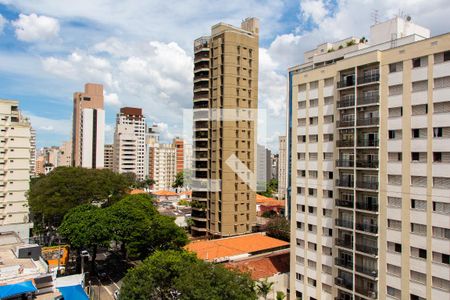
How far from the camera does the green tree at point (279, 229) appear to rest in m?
46.7

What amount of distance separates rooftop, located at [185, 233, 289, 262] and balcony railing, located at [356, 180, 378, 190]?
16361 millimetres

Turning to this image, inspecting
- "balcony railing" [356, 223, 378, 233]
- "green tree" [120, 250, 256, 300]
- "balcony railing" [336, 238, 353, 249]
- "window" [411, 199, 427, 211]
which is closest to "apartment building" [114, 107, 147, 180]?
"green tree" [120, 250, 256, 300]

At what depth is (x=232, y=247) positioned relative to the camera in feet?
129

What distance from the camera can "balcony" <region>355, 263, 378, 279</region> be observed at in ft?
81.1

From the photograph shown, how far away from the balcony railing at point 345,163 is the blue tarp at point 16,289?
75.0 feet

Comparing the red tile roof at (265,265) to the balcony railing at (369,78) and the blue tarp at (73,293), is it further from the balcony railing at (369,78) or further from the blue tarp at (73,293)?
the balcony railing at (369,78)

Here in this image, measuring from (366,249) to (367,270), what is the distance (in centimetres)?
151

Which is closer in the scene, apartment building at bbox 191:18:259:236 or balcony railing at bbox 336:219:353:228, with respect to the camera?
balcony railing at bbox 336:219:353:228

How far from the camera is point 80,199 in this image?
49.3 meters

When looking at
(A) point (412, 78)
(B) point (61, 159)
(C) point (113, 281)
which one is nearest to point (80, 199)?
(C) point (113, 281)

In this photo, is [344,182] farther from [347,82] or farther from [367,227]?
[347,82]

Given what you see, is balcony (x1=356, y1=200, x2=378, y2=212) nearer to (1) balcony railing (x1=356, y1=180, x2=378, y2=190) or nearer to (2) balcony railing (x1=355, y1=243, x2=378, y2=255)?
(1) balcony railing (x1=356, y1=180, x2=378, y2=190)

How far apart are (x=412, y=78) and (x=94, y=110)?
112845 millimetres

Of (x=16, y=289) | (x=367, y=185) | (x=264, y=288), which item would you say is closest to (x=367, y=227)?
(x=367, y=185)
